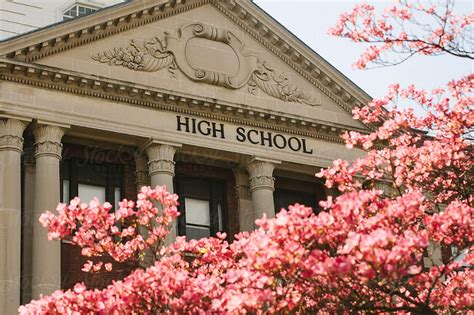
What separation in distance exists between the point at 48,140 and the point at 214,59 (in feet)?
23.0

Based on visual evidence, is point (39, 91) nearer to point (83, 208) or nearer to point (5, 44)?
point (5, 44)

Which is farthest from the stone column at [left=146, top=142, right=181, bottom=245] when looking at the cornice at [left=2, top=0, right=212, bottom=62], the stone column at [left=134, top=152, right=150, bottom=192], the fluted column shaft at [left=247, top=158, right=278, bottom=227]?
the cornice at [left=2, top=0, right=212, bottom=62]

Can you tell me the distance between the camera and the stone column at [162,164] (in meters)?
26.1

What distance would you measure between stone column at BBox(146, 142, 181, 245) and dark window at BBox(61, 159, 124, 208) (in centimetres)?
177

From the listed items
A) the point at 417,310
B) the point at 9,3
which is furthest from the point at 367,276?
the point at 9,3

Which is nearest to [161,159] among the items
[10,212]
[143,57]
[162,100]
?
[162,100]

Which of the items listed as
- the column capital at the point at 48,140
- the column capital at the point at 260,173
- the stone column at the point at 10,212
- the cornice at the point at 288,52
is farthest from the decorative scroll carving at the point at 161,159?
the cornice at the point at 288,52

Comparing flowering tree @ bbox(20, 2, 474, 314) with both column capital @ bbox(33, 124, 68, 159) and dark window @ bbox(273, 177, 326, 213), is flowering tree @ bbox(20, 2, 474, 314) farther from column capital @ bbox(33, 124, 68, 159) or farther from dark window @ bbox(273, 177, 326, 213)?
dark window @ bbox(273, 177, 326, 213)

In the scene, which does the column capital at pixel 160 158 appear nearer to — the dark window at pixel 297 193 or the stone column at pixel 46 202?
the stone column at pixel 46 202

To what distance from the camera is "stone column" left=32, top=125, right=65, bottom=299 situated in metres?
22.9

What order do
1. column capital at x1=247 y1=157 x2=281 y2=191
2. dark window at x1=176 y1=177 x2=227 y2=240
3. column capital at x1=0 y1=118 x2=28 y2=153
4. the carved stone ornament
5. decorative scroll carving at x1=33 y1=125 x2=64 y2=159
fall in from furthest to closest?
dark window at x1=176 y1=177 x2=227 y2=240, column capital at x1=247 y1=157 x2=281 y2=191, the carved stone ornament, decorative scroll carving at x1=33 y1=125 x2=64 y2=159, column capital at x1=0 y1=118 x2=28 y2=153

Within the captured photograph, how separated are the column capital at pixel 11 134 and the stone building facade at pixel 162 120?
0.09 feet

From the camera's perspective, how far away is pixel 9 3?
39125 millimetres

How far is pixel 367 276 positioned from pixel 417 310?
253 cm
